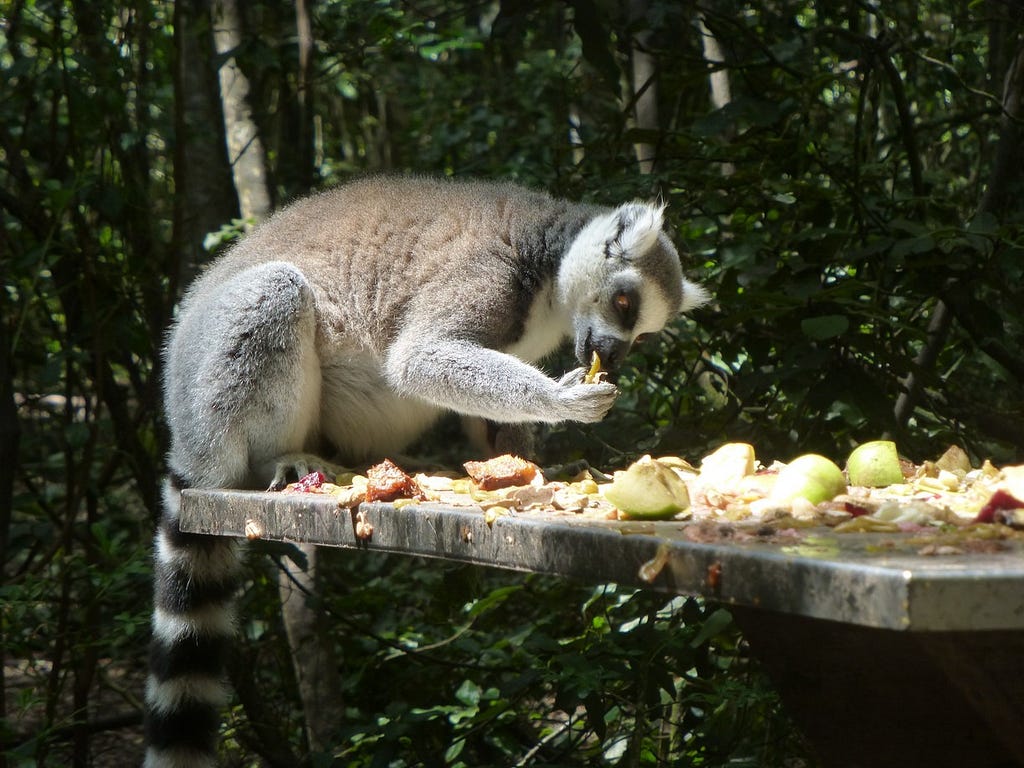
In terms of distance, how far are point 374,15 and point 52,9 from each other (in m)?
1.76

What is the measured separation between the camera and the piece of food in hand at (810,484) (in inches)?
89.7

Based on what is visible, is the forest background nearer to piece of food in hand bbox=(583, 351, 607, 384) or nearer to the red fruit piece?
piece of food in hand bbox=(583, 351, 607, 384)

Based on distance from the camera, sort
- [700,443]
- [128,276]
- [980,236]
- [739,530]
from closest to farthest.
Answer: [739,530]
[980,236]
[700,443]
[128,276]

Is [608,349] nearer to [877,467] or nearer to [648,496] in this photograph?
[877,467]

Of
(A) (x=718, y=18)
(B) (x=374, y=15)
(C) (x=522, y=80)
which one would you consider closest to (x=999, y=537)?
(A) (x=718, y=18)

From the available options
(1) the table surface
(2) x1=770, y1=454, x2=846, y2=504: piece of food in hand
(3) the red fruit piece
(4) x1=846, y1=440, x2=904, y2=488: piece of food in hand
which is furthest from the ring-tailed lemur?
(3) the red fruit piece

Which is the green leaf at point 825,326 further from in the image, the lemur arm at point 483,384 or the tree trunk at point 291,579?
the tree trunk at point 291,579

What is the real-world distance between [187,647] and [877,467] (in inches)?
91.1

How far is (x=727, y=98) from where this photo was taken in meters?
5.82

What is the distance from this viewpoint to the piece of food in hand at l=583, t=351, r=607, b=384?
3.61m

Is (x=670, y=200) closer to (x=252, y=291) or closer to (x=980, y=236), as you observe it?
(x=980, y=236)

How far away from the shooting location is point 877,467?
2.75 metres

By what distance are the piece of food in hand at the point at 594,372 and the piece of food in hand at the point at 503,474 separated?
63 cm

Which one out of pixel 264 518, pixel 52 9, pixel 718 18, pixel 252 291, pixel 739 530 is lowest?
pixel 264 518
